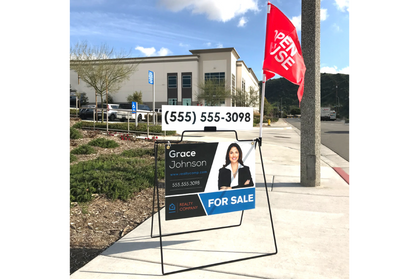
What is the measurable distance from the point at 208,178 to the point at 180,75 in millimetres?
52942

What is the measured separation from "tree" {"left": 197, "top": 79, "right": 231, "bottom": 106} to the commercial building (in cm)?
263

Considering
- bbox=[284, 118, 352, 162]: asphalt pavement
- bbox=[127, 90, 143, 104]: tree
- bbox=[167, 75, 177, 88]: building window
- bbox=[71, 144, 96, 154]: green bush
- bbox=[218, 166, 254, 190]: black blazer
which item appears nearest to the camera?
bbox=[218, 166, 254, 190]: black blazer

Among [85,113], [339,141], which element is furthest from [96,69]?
[339,141]

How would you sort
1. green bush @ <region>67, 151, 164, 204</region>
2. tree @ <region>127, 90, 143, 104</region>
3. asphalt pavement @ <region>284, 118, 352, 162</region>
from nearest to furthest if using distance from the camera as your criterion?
green bush @ <region>67, 151, 164, 204</region>, asphalt pavement @ <region>284, 118, 352, 162</region>, tree @ <region>127, 90, 143, 104</region>

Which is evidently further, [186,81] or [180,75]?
[186,81]

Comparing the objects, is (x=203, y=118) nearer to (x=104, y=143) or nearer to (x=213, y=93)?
(x=104, y=143)

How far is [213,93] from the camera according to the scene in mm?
48594

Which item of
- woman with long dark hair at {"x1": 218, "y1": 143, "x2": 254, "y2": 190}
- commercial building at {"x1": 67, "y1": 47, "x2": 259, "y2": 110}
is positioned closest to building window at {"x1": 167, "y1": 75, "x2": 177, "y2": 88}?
commercial building at {"x1": 67, "y1": 47, "x2": 259, "y2": 110}

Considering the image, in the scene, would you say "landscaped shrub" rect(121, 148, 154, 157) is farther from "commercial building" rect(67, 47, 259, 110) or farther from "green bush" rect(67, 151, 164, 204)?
"commercial building" rect(67, 47, 259, 110)

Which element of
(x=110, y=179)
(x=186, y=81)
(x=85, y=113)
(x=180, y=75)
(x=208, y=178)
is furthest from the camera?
(x=186, y=81)

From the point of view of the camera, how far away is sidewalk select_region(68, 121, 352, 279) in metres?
3.00

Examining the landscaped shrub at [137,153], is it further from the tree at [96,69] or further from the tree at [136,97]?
the tree at [136,97]
